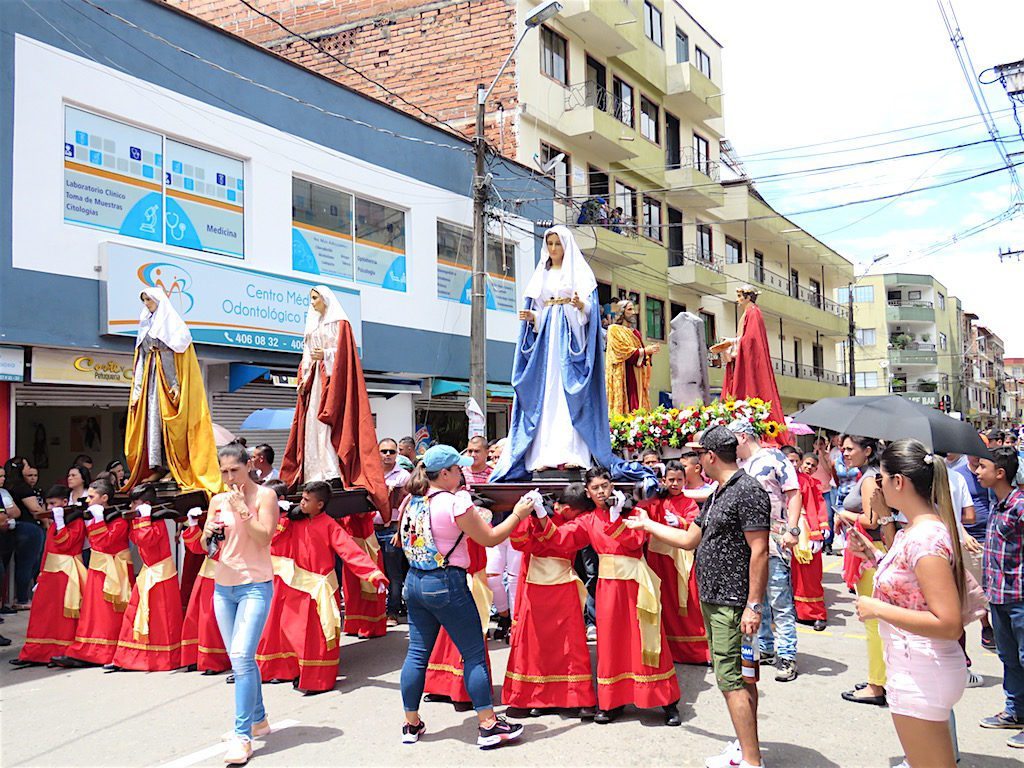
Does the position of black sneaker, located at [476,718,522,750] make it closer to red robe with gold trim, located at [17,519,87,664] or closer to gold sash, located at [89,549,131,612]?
gold sash, located at [89,549,131,612]

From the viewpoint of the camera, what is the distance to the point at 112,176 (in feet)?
38.0

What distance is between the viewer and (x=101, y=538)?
7.57m

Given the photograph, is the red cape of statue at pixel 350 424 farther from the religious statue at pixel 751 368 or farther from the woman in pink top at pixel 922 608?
the woman in pink top at pixel 922 608

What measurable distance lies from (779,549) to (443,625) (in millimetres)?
3099

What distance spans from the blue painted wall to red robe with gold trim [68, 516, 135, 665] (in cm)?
405

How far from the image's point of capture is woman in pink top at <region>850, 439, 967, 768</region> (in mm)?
3434

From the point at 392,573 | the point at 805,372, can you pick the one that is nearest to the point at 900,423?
the point at 392,573

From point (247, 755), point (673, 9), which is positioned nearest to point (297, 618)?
point (247, 755)

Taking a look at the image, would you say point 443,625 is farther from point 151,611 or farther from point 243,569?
point 151,611

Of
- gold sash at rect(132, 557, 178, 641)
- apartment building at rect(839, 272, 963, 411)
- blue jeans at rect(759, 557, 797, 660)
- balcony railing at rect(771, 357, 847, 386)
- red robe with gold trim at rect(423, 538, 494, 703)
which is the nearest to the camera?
red robe with gold trim at rect(423, 538, 494, 703)

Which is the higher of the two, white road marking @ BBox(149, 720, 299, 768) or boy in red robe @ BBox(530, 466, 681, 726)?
boy in red robe @ BBox(530, 466, 681, 726)

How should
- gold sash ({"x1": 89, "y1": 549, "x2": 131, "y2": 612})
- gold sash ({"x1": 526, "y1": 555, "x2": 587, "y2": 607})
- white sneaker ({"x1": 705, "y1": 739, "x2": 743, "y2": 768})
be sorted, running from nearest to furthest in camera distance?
white sneaker ({"x1": 705, "y1": 739, "x2": 743, "y2": 768}) → gold sash ({"x1": 526, "y1": 555, "x2": 587, "y2": 607}) → gold sash ({"x1": 89, "y1": 549, "x2": 131, "y2": 612})

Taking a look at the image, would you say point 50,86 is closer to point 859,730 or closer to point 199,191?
point 199,191

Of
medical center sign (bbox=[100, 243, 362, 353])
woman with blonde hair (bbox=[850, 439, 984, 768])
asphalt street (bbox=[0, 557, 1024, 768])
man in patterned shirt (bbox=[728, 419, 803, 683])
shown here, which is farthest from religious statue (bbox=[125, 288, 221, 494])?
woman with blonde hair (bbox=[850, 439, 984, 768])
